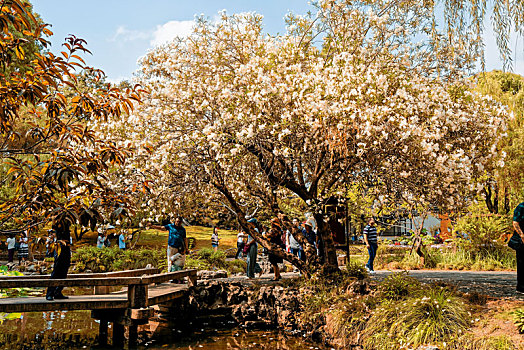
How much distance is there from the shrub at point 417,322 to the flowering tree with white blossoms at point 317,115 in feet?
7.80

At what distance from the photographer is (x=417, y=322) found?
6840 mm

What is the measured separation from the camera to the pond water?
27.4 ft

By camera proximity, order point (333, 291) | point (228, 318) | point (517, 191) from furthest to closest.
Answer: point (517, 191)
point (228, 318)
point (333, 291)

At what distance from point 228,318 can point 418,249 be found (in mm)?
8305

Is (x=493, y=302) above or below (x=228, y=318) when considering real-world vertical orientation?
above

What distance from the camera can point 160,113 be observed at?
9.57 metres

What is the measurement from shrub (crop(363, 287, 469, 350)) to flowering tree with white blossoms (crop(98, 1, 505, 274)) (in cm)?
238

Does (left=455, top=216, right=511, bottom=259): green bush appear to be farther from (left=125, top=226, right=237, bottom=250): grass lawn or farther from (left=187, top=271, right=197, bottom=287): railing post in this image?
(left=125, top=226, right=237, bottom=250): grass lawn

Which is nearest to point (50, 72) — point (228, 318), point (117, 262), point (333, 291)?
point (333, 291)

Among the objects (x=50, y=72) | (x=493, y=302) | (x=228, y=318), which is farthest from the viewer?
(x=228, y=318)

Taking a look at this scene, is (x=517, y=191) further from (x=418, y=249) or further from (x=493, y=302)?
(x=493, y=302)

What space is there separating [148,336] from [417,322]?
5.58m

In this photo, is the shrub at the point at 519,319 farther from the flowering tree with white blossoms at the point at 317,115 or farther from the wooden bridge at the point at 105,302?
the wooden bridge at the point at 105,302

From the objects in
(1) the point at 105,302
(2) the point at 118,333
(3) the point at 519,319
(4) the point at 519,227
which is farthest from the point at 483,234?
(1) the point at 105,302
